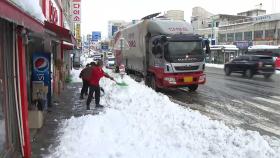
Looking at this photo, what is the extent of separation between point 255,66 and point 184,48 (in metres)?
12.9

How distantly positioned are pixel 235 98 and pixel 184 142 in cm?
970

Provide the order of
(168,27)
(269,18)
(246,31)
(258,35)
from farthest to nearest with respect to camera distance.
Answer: (246,31) < (258,35) < (269,18) < (168,27)

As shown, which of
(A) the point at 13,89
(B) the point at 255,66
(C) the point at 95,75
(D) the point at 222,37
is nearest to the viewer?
(A) the point at 13,89

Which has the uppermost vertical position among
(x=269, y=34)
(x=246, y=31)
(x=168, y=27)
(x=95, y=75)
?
(x=246, y=31)

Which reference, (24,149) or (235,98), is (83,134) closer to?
(24,149)

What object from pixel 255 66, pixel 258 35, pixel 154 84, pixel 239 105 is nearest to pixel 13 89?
pixel 239 105

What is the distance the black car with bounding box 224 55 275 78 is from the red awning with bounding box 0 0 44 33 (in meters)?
25.2

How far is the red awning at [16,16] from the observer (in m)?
4.28

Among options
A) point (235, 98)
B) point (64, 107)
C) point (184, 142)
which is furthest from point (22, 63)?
point (235, 98)

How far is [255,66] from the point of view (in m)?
29.6

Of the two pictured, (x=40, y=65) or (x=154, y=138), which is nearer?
(x=154, y=138)

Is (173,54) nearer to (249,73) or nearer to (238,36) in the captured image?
(249,73)

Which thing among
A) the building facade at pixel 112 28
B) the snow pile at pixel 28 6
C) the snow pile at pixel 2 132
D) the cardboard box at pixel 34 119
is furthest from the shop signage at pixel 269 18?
the snow pile at pixel 2 132

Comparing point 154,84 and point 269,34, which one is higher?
point 269,34
